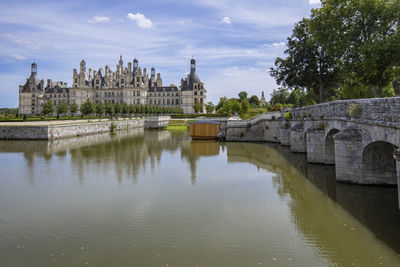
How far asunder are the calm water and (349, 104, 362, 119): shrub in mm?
3175

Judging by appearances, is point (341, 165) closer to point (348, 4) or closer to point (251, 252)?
point (251, 252)

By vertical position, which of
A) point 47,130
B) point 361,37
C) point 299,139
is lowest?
point 299,139

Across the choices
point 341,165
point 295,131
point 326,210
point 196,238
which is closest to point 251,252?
point 196,238

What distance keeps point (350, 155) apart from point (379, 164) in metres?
1.23

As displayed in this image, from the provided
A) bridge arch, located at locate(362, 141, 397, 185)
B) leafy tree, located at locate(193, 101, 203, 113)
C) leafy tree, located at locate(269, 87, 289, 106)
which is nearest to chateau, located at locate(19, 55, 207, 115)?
leafy tree, located at locate(193, 101, 203, 113)

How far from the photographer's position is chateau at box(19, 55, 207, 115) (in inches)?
3888

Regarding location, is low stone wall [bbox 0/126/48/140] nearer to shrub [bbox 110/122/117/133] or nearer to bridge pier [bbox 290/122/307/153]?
shrub [bbox 110/122/117/133]

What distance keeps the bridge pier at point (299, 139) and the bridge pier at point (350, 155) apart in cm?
1101

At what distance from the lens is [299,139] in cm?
2534

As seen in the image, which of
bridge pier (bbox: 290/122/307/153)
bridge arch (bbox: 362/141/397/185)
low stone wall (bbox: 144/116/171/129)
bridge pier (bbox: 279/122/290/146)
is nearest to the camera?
bridge arch (bbox: 362/141/397/185)

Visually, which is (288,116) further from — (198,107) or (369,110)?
(198,107)

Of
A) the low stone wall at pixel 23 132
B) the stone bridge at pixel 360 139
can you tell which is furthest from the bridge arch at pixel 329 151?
the low stone wall at pixel 23 132

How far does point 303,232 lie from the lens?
9.52 m

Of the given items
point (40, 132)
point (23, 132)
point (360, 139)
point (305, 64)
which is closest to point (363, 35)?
point (305, 64)
